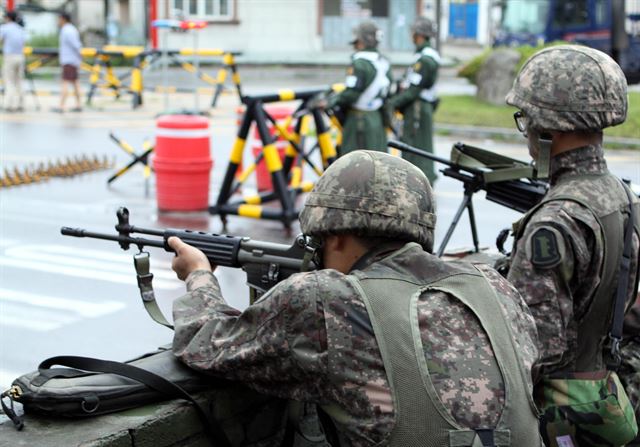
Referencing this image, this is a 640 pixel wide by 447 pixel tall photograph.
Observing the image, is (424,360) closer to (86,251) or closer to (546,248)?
(546,248)

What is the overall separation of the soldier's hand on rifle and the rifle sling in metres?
0.10

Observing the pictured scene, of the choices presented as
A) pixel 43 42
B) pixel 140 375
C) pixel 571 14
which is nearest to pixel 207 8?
pixel 43 42

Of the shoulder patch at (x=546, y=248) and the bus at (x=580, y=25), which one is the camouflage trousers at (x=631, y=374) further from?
the bus at (x=580, y=25)

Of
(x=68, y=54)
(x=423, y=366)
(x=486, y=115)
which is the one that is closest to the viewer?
(x=423, y=366)

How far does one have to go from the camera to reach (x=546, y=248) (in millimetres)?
3133

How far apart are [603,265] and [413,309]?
955mm

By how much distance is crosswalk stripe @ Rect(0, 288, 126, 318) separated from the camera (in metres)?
6.83

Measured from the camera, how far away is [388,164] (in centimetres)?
272

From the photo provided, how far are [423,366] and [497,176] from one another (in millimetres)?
2159

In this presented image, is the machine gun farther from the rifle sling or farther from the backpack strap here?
the backpack strap

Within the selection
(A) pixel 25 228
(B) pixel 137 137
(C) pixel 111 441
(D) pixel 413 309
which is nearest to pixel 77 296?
(A) pixel 25 228

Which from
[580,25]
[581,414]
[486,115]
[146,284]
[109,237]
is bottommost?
[581,414]

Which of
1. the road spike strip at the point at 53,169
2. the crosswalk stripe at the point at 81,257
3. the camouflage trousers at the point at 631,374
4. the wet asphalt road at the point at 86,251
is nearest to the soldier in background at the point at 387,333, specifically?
the camouflage trousers at the point at 631,374

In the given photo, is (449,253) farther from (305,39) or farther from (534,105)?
(305,39)
